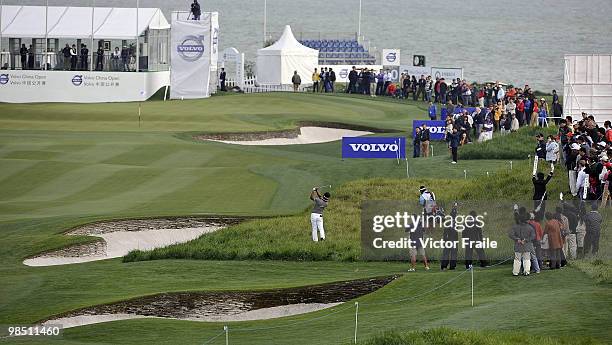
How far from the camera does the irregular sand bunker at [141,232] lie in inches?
1550

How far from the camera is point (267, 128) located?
71.2 metres

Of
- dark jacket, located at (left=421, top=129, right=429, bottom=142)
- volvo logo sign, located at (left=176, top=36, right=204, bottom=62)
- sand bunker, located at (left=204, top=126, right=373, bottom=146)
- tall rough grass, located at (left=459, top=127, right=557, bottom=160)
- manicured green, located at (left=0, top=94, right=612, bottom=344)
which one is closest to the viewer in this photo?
manicured green, located at (left=0, top=94, right=612, bottom=344)

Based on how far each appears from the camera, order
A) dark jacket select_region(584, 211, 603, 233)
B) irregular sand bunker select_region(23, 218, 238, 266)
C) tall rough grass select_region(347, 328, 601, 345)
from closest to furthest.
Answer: tall rough grass select_region(347, 328, 601, 345)
dark jacket select_region(584, 211, 603, 233)
irregular sand bunker select_region(23, 218, 238, 266)

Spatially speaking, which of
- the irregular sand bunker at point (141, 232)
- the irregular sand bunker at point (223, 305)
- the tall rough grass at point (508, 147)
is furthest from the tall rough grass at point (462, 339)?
the tall rough grass at point (508, 147)

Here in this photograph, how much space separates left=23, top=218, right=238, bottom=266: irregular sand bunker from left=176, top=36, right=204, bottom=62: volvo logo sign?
47.7 meters

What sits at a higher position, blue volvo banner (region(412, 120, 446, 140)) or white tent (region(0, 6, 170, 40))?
white tent (region(0, 6, 170, 40))

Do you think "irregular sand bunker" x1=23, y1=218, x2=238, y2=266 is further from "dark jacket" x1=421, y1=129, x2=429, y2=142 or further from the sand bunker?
the sand bunker

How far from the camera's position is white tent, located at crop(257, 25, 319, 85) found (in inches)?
3856

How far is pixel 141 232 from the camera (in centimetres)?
4081

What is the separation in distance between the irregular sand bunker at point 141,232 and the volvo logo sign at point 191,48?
4770cm

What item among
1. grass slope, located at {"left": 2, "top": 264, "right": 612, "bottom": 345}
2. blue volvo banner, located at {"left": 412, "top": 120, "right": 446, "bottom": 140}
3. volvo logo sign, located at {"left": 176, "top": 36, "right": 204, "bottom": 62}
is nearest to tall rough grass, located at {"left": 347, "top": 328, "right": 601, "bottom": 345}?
grass slope, located at {"left": 2, "top": 264, "right": 612, "bottom": 345}

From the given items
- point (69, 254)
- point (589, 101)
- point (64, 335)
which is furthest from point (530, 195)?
point (589, 101)

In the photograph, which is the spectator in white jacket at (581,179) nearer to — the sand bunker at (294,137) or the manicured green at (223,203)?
the manicured green at (223,203)

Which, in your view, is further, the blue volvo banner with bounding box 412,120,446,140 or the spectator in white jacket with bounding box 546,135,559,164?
the blue volvo banner with bounding box 412,120,446,140
